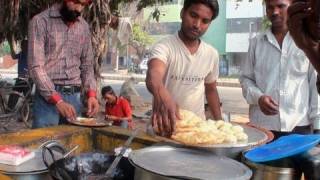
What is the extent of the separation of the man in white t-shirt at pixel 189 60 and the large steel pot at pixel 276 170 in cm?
80

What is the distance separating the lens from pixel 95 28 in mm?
7043

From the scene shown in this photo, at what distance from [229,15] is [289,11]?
3209cm

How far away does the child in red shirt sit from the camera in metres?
6.78

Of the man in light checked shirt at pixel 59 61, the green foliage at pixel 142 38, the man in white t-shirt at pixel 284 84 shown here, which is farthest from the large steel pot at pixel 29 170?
the green foliage at pixel 142 38

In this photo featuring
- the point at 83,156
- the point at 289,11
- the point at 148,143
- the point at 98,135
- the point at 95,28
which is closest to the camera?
the point at 289,11

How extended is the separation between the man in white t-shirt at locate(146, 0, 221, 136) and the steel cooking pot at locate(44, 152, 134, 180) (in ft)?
1.85

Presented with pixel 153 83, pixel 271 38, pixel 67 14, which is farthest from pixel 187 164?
pixel 67 14

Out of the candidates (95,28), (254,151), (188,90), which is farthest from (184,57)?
(95,28)

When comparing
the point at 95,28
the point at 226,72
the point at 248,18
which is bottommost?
the point at 226,72

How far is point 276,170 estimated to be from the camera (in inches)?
71.9

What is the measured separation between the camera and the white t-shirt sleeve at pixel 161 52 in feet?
8.54

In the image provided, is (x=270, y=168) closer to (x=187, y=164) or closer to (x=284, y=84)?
(x=187, y=164)

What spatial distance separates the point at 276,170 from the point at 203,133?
1.38 feet

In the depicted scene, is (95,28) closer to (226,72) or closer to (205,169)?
(205,169)
